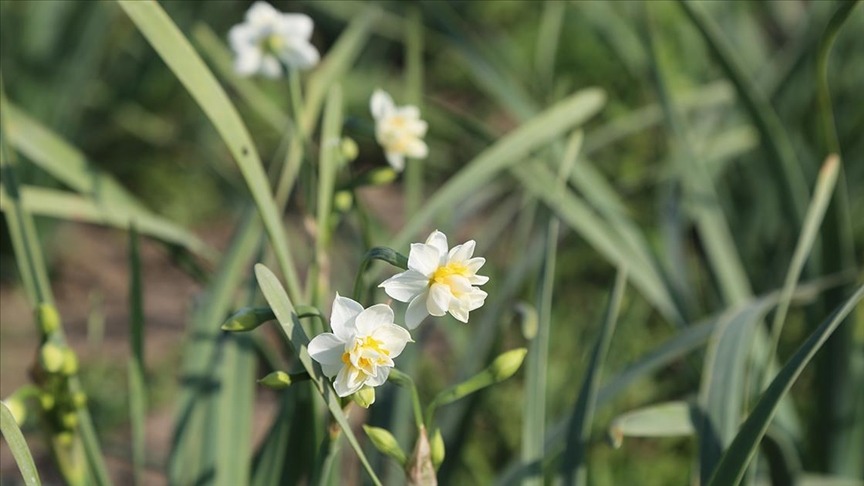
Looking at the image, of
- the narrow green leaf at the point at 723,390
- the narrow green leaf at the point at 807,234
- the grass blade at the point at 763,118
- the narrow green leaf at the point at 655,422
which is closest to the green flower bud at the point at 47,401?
the narrow green leaf at the point at 655,422

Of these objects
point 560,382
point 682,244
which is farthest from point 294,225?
point 682,244

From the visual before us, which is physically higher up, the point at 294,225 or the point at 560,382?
the point at 294,225

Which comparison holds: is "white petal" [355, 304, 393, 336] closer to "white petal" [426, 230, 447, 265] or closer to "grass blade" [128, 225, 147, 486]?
"white petal" [426, 230, 447, 265]

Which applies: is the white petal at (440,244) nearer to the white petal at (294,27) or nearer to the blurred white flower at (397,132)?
the blurred white flower at (397,132)

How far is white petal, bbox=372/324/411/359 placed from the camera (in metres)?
0.82

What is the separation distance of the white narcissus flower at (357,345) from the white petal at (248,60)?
56 centimetres

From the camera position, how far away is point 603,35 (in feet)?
7.44

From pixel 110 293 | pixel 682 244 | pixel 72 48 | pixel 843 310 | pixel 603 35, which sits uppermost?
pixel 72 48

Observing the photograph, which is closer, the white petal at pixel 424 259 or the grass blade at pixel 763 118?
the white petal at pixel 424 259

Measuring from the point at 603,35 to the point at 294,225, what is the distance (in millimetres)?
1122

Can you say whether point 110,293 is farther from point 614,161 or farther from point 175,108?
point 614,161

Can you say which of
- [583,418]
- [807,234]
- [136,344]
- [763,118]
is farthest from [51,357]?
[763,118]

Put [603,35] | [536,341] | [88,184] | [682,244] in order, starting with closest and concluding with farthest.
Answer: [536,341]
[88,184]
[682,244]
[603,35]

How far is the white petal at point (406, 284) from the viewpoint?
829mm
